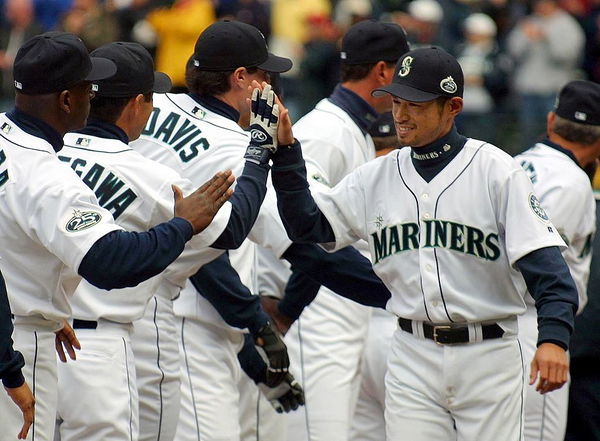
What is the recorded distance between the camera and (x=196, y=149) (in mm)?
5555

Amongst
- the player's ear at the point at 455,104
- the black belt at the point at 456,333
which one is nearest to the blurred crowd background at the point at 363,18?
the player's ear at the point at 455,104

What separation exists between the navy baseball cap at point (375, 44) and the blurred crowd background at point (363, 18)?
638cm

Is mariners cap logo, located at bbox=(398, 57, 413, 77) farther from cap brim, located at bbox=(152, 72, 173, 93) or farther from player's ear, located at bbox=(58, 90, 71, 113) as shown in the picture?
player's ear, located at bbox=(58, 90, 71, 113)

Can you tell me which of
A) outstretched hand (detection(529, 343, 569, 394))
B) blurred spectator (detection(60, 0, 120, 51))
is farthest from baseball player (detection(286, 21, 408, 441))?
blurred spectator (detection(60, 0, 120, 51))

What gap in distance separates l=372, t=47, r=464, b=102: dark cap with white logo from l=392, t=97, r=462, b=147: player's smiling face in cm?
4

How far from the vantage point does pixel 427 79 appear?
501 centimetres

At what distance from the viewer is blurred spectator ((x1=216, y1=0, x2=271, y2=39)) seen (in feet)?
45.3

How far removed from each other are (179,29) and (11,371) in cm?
958

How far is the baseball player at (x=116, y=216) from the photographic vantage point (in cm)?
484

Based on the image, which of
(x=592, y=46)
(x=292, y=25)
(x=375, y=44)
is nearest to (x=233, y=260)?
(x=375, y=44)

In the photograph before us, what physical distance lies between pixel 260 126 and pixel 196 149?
26.9 inches

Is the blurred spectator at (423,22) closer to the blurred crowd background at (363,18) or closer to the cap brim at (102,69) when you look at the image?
Answer: the blurred crowd background at (363,18)

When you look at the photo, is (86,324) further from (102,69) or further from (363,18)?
(363,18)

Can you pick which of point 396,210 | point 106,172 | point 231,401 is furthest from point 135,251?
point 231,401
